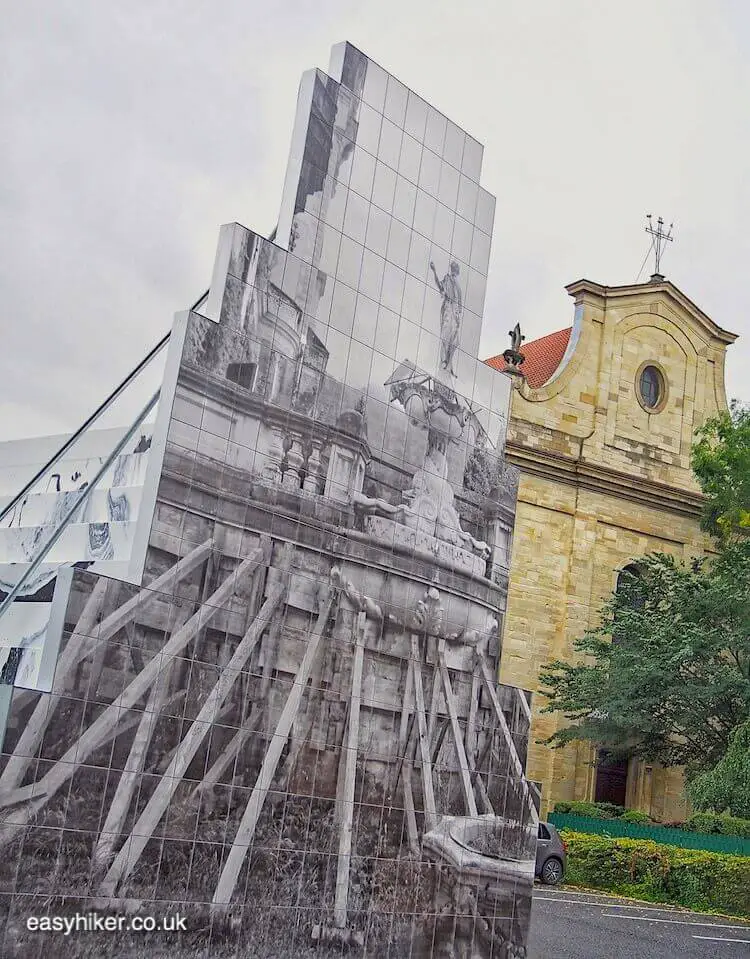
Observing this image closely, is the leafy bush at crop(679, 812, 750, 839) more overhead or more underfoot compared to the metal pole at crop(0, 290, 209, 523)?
more underfoot

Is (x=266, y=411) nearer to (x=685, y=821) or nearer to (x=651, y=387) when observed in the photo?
(x=685, y=821)

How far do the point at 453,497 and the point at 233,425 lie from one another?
9.25ft

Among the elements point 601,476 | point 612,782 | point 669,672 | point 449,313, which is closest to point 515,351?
point 601,476

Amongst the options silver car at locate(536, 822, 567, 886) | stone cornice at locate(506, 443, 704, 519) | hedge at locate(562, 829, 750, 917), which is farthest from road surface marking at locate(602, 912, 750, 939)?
stone cornice at locate(506, 443, 704, 519)

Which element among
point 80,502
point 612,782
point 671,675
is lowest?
point 612,782

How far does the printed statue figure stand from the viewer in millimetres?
11727

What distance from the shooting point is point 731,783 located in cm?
2389

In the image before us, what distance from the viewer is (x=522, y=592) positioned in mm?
29188

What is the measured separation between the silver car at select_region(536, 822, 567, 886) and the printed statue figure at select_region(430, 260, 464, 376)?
1275cm

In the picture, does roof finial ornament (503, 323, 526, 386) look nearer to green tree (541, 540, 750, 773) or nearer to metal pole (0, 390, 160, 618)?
green tree (541, 540, 750, 773)

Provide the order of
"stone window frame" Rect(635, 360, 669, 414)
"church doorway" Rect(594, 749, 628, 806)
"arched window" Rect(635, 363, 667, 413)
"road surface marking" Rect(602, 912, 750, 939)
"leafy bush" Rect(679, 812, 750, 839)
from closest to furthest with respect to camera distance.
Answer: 1. "road surface marking" Rect(602, 912, 750, 939)
2. "leafy bush" Rect(679, 812, 750, 839)
3. "church doorway" Rect(594, 749, 628, 806)
4. "stone window frame" Rect(635, 360, 669, 414)
5. "arched window" Rect(635, 363, 667, 413)

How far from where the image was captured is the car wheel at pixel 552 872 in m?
21.8

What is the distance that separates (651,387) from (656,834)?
42.9 feet

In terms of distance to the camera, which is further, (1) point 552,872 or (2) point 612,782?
(2) point 612,782
